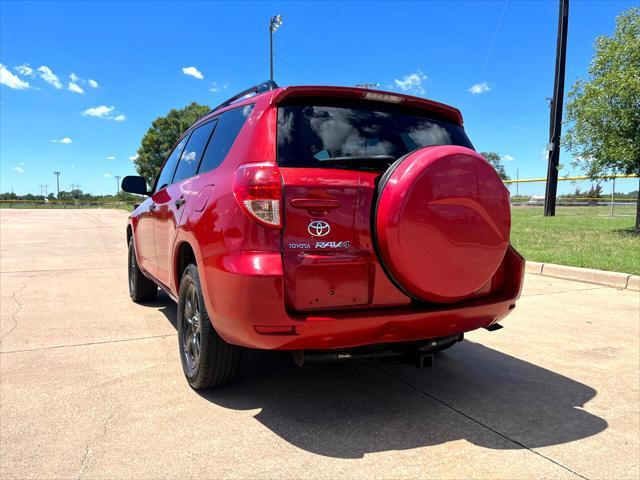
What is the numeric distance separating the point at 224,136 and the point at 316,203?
1146mm

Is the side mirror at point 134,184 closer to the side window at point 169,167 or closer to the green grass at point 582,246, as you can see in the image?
the side window at point 169,167

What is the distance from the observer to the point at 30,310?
5500 millimetres

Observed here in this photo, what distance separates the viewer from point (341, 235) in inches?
100

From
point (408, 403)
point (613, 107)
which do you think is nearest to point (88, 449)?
point (408, 403)

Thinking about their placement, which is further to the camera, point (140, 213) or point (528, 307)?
point (528, 307)

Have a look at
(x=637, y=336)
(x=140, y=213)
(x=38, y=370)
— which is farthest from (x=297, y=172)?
(x=637, y=336)

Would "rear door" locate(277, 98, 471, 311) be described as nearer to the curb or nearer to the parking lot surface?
the parking lot surface

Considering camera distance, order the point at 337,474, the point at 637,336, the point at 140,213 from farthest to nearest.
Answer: the point at 140,213
the point at 637,336
the point at 337,474

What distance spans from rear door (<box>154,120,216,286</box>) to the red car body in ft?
2.89

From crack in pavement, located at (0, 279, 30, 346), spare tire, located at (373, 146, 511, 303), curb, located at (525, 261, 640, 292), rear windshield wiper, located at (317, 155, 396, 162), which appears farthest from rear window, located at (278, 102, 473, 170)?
curb, located at (525, 261, 640, 292)

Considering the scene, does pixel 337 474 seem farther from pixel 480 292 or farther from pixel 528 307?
pixel 528 307

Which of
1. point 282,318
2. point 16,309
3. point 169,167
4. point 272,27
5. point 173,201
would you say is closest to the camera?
point 282,318

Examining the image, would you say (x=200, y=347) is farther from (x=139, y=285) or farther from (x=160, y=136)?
(x=160, y=136)

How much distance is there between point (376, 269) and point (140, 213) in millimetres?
3551
